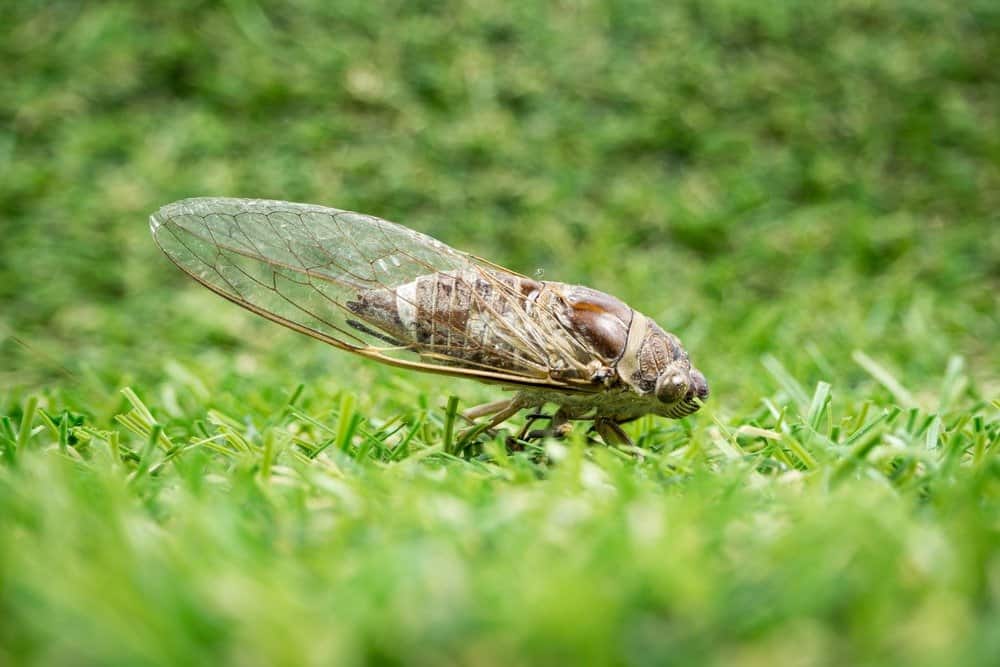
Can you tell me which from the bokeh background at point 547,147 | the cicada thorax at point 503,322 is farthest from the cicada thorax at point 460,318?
the bokeh background at point 547,147

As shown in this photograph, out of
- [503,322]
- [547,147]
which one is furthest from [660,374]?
[547,147]

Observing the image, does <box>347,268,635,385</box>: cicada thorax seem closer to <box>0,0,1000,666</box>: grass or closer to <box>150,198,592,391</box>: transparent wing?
<box>150,198,592,391</box>: transparent wing

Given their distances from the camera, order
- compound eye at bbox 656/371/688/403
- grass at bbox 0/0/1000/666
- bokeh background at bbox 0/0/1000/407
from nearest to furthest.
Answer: grass at bbox 0/0/1000/666, compound eye at bbox 656/371/688/403, bokeh background at bbox 0/0/1000/407

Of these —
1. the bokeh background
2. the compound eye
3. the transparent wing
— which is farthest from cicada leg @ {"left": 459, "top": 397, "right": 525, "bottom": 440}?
the bokeh background

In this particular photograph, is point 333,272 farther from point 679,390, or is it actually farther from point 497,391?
point 497,391

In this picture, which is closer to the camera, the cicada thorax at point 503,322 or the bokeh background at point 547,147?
the cicada thorax at point 503,322

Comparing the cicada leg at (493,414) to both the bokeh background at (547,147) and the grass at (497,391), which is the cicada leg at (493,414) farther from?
the bokeh background at (547,147)

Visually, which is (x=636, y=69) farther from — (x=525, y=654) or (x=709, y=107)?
(x=525, y=654)

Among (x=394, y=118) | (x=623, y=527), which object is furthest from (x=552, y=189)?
(x=623, y=527)
